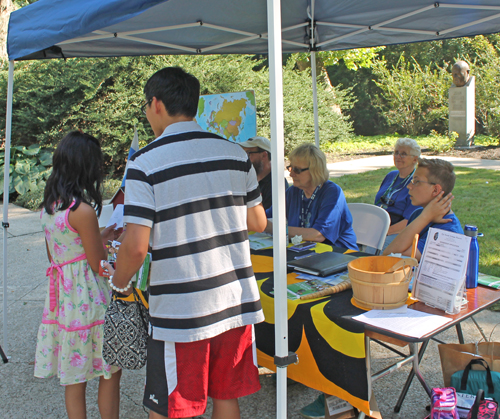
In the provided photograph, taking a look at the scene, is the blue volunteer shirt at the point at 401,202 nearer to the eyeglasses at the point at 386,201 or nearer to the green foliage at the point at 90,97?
the eyeglasses at the point at 386,201

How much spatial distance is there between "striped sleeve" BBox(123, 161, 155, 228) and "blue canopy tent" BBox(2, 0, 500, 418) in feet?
2.71

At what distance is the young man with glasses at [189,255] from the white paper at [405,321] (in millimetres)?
442

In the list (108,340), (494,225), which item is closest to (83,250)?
(108,340)

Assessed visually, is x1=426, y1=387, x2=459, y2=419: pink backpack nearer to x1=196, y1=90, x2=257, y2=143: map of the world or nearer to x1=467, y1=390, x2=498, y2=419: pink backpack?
x1=467, y1=390, x2=498, y2=419: pink backpack

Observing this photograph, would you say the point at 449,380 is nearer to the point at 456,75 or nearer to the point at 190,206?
the point at 190,206

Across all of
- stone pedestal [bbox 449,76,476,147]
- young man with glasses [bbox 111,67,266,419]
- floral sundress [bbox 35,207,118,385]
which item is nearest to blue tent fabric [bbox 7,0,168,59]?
young man with glasses [bbox 111,67,266,419]

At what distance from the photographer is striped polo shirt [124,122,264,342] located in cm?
156

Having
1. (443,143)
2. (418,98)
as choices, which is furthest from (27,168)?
(418,98)

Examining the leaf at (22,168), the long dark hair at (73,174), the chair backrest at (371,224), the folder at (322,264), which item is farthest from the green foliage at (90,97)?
the folder at (322,264)

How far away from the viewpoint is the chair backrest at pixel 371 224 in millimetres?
3557

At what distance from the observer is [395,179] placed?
4.51 meters

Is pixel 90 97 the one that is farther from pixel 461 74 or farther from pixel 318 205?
pixel 461 74

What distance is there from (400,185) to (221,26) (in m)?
2.16

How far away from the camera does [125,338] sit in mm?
1822
